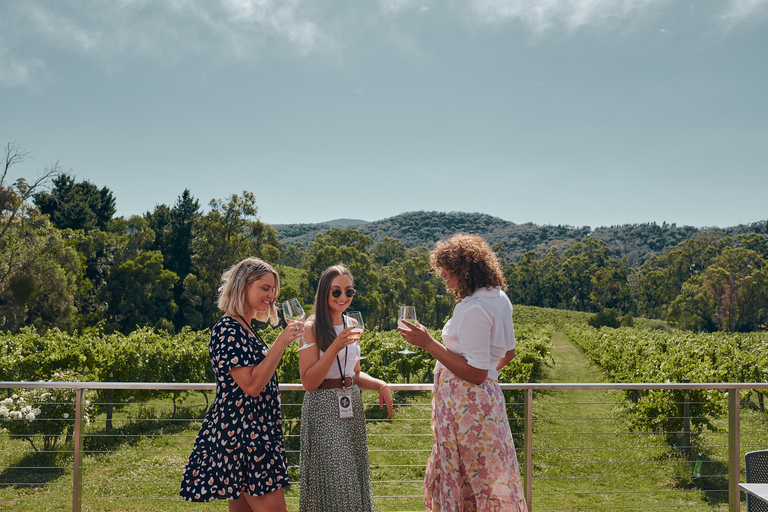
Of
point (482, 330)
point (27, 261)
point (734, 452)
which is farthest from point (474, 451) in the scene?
point (27, 261)

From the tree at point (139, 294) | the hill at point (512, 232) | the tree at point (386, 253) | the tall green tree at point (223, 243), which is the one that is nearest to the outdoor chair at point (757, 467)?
the tree at point (139, 294)

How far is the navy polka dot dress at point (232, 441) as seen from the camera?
6.34 ft

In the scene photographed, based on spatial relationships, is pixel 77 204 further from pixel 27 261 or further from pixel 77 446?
pixel 77 446

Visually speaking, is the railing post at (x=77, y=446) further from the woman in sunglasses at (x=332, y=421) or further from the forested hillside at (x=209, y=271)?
the forested hillside at (x=209, y=271)

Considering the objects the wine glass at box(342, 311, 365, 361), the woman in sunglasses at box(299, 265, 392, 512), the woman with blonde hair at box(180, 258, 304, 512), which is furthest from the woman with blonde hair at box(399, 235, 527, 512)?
the woman with blonde hair at box(180, 258, 304, 512)

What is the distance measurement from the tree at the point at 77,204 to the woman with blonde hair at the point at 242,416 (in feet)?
131

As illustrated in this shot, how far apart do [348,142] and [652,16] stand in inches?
1220

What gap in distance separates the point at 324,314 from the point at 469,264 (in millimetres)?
657

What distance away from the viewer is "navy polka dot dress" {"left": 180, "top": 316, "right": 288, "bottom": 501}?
1.93 m

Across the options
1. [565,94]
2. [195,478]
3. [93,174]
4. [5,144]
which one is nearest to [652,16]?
[565,94]

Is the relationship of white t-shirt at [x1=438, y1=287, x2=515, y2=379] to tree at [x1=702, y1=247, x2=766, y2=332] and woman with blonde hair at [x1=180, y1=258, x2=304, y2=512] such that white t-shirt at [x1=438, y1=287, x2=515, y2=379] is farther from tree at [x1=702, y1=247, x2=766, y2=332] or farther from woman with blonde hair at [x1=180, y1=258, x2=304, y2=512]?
tree at [x1=702, y1=247, x2=766, y2=332]

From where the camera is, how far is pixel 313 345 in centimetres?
210

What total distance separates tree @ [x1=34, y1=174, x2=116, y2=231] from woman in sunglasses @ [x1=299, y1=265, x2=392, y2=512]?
39.9 meters

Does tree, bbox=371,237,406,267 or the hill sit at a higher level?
the hill
